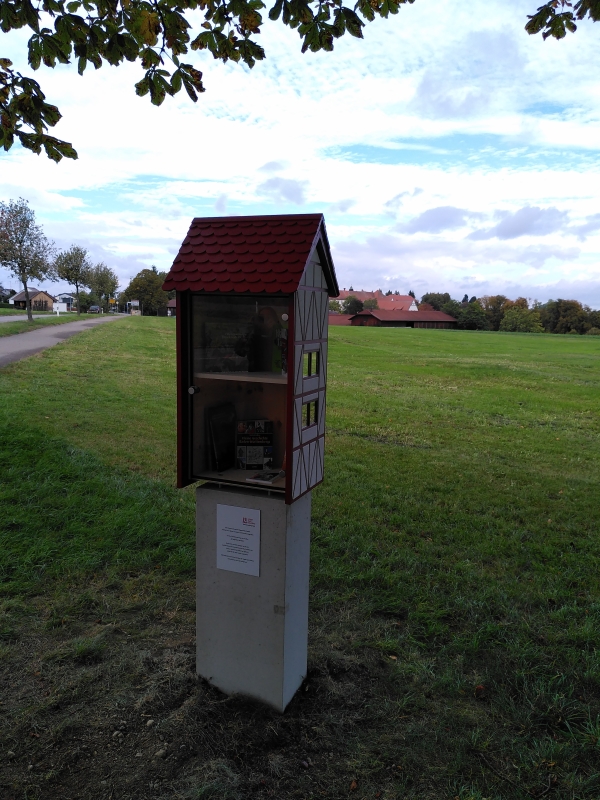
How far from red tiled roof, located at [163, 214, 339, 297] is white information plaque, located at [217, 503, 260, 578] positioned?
1270 mm

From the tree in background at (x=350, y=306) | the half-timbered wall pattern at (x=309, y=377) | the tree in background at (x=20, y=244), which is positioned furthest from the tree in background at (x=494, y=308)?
the half-timbered wall pattern at (x=309, y=377)

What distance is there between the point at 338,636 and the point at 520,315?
87162 mm

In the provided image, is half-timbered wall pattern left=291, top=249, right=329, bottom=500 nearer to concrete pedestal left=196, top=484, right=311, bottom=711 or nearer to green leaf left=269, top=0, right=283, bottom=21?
concrete pedestal left=196, top=484, right=311, bottom=711

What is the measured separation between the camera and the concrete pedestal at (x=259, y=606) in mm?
3277

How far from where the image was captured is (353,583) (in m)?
4.86

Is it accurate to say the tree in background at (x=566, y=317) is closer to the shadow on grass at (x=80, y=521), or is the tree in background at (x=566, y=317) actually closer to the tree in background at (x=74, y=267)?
the tree in background at (x=74, y=267)

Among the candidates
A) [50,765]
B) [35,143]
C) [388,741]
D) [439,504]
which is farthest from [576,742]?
[35,143]

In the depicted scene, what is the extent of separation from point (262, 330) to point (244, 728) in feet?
7.46

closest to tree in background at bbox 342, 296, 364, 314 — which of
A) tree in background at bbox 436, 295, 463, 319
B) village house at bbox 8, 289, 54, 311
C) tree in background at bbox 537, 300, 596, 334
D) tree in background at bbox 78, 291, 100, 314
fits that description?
tree in background at bbox 436, 295, 463, 319

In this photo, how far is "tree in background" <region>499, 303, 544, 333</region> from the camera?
80188mm

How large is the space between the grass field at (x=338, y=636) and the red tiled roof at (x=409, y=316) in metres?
81.3

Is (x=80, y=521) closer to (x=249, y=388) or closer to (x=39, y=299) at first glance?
(x=249, y=388)

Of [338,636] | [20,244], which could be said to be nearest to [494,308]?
[20,244]

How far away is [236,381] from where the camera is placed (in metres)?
3.57
